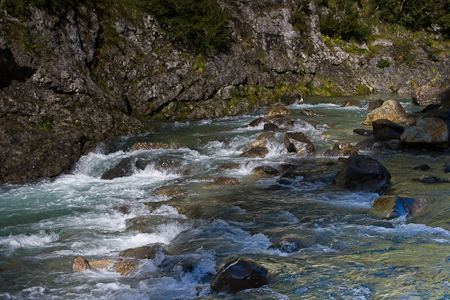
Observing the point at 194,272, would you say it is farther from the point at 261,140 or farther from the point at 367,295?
the point at 261,140

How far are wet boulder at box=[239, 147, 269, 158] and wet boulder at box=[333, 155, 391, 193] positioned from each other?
3.82 meters

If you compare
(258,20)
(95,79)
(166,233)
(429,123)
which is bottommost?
(166,233)

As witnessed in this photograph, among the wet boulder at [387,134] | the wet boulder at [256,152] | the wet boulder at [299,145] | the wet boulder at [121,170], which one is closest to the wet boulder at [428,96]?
the wet boulder at [387,134]

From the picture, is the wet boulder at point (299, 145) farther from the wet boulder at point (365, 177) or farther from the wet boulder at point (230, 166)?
the wet boulder at point (365, 177)

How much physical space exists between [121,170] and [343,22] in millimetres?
21585

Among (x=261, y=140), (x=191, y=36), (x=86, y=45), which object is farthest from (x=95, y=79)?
(x=261, y=140)

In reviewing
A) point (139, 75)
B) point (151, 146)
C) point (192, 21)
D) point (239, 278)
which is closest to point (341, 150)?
point (151, 146)

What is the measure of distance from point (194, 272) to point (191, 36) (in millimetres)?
16422

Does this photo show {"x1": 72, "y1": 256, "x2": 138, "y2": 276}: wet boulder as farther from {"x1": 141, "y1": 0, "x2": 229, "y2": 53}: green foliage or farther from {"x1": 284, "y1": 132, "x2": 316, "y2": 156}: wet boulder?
{"x1": 141, "y1": 0, "x2": 229, "y2": 53}: green foliage

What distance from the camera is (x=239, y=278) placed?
12.4 feet

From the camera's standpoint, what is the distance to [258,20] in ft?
74.4

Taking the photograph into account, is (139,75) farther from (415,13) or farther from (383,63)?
(415,13)

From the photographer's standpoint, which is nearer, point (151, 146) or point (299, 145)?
point (299, 145)

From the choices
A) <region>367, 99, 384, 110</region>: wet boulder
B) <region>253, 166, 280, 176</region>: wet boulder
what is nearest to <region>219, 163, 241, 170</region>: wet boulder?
<region>253, 166, 280, 176</region>: wet boulder
